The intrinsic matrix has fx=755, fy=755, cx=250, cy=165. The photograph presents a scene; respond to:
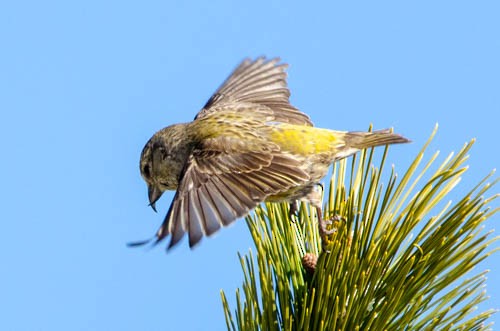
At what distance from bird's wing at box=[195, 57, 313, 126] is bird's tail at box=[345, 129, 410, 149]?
1025 mm

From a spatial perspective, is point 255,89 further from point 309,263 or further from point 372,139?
point 309,263

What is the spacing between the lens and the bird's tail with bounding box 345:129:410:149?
4487mm

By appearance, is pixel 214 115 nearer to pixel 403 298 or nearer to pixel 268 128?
pixel 268 128

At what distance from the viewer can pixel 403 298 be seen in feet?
9.30

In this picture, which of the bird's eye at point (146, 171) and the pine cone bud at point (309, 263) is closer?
the pine cone bud at point (309, 263)

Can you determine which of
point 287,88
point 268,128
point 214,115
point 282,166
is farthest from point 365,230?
point 287,88

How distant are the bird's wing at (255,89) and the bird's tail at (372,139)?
3.36 feet

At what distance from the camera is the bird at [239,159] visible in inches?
144

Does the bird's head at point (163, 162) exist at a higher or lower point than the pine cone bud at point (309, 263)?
higher

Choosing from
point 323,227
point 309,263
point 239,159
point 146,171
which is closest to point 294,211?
point 323,227

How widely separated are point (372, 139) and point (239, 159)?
2.68 feet

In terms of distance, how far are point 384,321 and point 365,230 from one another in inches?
15.1

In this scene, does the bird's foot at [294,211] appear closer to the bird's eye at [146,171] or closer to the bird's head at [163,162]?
the bird's head at [163,162]

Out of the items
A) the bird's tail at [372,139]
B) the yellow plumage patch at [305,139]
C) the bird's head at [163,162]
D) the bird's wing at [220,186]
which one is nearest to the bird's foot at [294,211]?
the bird's wing at [220,186]
